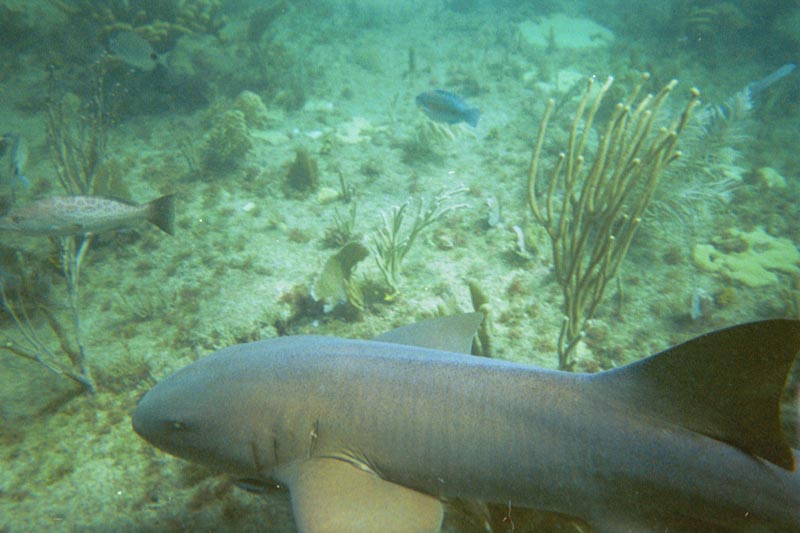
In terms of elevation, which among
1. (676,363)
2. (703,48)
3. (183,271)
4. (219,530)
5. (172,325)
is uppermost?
(703,48)

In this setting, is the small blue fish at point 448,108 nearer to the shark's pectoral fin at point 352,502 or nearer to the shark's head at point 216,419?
the shark's head at point 216,419

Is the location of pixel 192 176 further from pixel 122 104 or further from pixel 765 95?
pixel 765 95

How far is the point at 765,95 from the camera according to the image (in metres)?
12.8

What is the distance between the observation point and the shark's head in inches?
86.3

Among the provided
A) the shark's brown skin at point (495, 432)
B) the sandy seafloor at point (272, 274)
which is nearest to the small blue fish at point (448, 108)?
the sandy seafloor at point (272, 274)

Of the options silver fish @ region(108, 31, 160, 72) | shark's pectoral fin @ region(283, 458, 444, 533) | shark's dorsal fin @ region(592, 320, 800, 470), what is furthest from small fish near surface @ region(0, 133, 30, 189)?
shark's dorsal fin @ region(592, 320, 800, 470)

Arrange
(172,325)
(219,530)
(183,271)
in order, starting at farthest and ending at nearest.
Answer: (183,271)
(172,325)
(219,530)

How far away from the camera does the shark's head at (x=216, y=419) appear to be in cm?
219

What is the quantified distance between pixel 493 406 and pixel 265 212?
5932mm

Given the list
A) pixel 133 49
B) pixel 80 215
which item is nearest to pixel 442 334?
pixel 80 215

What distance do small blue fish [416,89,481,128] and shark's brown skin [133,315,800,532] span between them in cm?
562

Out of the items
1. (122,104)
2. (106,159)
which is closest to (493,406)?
(106,159)

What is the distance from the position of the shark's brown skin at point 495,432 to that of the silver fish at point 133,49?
835 centimetres

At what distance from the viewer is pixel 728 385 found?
1678 millimetres
